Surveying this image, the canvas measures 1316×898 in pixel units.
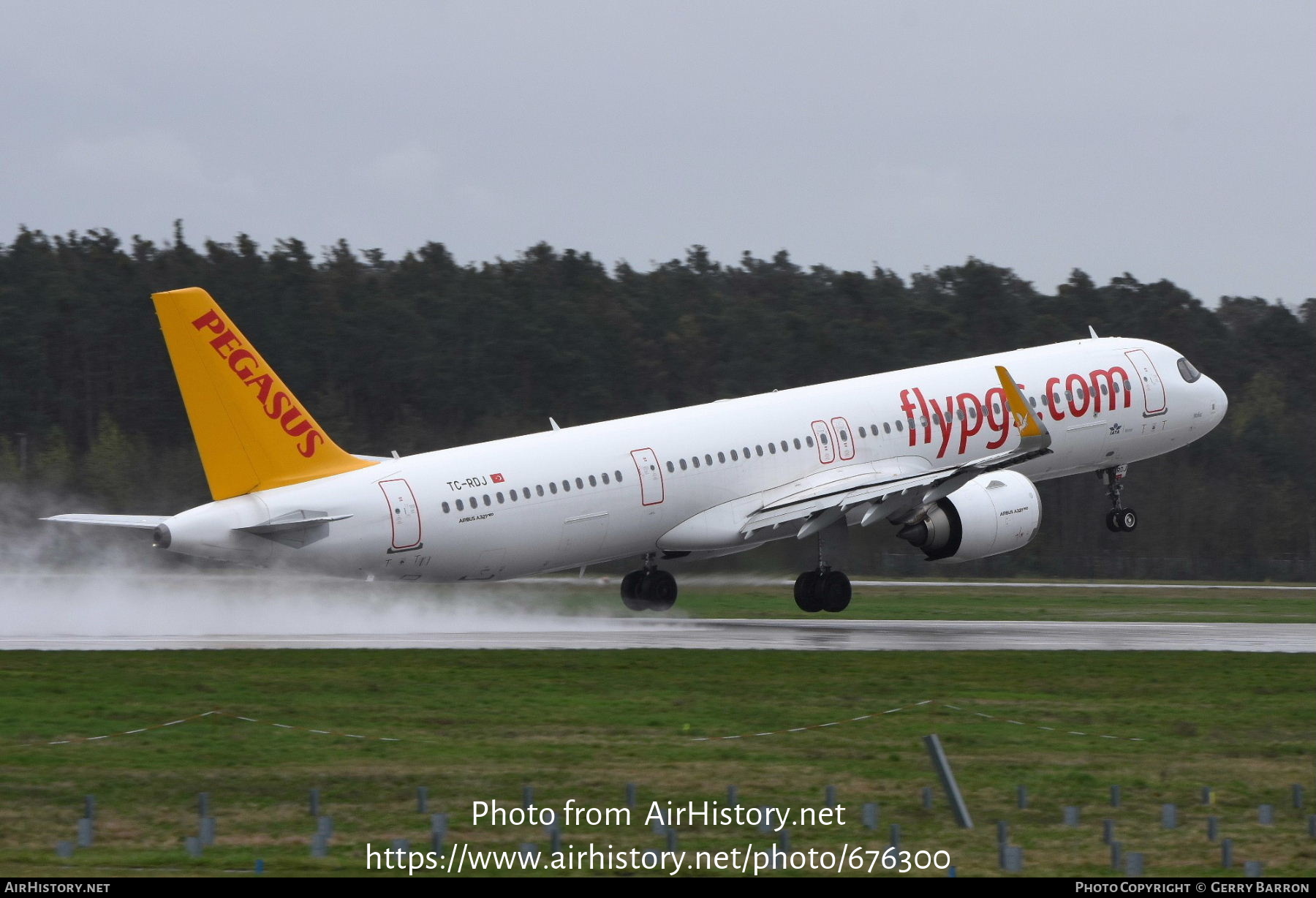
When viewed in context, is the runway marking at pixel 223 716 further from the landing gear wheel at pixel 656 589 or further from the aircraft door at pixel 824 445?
the aircraft door at pixel 824 445

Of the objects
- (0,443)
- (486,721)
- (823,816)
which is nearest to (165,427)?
(0,443)

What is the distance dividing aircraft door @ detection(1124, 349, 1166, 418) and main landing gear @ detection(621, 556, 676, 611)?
515 inches

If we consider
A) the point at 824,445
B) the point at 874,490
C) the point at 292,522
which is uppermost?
the point at 824,445

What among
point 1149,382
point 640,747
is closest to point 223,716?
point 640,747

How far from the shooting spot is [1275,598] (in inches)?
2062

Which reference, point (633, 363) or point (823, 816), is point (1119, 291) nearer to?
point (633, 363)

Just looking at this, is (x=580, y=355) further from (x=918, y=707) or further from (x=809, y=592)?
(x=918, y=707)

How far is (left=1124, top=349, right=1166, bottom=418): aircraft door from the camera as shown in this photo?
140 ft

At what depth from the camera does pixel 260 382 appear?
31.4 metres

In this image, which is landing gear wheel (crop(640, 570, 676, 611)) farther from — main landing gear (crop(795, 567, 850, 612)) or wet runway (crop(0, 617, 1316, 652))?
main landing gear (crop(795, 567, 850, 612))

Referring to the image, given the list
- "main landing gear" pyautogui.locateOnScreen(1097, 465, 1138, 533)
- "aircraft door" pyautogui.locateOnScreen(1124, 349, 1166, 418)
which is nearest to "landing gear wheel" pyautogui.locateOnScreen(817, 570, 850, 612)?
"main landing gear" pyautogui.locateOnScreen(1097, 465, 1138, 533)

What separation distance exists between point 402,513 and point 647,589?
7999mm

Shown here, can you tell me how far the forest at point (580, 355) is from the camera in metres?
78.4

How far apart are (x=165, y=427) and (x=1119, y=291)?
62.4 meters
